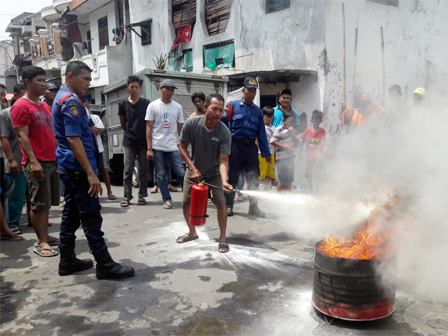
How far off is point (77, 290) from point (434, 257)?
3243 mm

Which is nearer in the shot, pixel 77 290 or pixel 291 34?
pixel 77 290

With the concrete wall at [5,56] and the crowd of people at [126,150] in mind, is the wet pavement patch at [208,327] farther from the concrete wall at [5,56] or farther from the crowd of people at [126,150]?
the concrete wall at [5,56]

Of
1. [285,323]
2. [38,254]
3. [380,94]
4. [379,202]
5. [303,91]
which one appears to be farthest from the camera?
[380,94]

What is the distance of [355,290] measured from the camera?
2525 millimetres

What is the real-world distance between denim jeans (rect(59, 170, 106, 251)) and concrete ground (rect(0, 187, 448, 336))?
0.42 meters

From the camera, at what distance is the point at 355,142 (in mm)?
5754

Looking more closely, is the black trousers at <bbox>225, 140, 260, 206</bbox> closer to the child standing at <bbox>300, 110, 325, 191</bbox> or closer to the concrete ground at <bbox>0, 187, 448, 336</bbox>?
the concrete ground at <bbox>0, 187, 448, 336</bbox>

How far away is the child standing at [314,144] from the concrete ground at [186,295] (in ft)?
8.58

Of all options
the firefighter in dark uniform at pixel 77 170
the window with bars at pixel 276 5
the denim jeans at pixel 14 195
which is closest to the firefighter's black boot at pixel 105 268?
the firefighter in dark uniform at pixel 77 170

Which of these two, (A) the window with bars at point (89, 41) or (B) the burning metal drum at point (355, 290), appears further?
(A) the window with bars at point (89, 41)

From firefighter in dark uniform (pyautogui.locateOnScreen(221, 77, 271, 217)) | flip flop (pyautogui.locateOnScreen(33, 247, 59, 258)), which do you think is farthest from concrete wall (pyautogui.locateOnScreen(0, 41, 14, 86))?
flip flop (pyautogui.locateOnScreen(33, 247, 59, 258))

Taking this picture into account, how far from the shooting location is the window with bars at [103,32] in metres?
20.2

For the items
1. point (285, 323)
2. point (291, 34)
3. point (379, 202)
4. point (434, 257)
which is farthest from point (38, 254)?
point (291, 34)

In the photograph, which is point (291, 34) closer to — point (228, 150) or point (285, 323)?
point (228, 150)
